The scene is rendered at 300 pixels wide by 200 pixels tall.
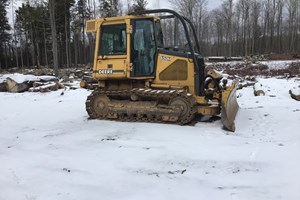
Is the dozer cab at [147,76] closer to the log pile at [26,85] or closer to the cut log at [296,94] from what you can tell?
the cut log at [296,94]

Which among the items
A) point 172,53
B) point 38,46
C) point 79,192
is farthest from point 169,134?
point 38,46

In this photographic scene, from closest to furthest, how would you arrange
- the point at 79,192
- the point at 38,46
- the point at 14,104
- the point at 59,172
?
the point at 79,192
the point at 59,172
the point at 14,104
the point at 38,46

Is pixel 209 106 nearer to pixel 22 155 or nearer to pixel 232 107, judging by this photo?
pixel 232 107

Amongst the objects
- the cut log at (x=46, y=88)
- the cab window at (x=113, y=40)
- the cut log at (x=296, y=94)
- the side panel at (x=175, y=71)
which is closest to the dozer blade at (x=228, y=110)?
the side panel at (x=175, y=71)

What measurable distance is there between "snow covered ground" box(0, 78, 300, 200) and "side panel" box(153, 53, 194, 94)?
4.12 ft

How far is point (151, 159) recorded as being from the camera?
604 centimetres

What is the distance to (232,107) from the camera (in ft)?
29.5

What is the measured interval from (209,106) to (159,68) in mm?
1660

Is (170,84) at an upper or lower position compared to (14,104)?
upper

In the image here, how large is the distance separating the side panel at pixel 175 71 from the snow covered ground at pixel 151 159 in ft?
4.12

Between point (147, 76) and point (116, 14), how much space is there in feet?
136

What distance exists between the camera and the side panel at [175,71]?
9.19 metres

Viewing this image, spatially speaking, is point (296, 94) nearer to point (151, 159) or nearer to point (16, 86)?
point (151, 159)

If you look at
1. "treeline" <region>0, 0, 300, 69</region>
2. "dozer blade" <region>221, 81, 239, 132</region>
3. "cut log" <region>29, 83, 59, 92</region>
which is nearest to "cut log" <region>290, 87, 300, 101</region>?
"dozer blade" <region>221, 81, 239, 132</region>
